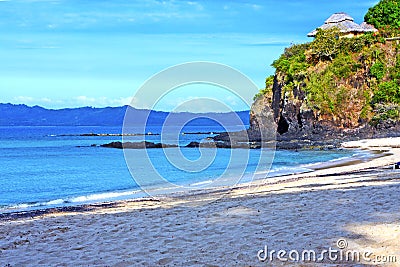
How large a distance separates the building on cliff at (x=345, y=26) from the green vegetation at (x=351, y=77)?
1.54 m

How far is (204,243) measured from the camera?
22.8 feet

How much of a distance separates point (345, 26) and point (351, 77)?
8082 millimetres

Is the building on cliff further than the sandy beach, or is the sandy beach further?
the building on cliff

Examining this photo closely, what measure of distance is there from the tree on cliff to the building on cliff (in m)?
1.31

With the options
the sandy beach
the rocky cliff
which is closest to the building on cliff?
the rocky cliff

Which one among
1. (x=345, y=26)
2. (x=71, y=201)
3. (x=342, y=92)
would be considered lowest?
(x=71, y=201)

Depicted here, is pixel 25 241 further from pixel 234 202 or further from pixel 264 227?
pixel 234 202

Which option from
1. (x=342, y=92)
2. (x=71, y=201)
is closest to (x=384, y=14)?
(x=342, y=92)

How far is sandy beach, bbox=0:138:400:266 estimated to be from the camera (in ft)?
20.1

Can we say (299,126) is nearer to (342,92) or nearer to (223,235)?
(342,92)

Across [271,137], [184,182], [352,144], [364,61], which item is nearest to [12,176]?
[184,182]

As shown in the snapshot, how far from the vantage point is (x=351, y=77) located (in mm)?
54344

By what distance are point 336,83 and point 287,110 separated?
21.9 ft

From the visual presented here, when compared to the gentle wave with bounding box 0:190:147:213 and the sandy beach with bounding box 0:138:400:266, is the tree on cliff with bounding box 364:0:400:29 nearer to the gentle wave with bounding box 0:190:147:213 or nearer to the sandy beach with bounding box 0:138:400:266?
the gentle wave with bounding box 0:190:147:213
